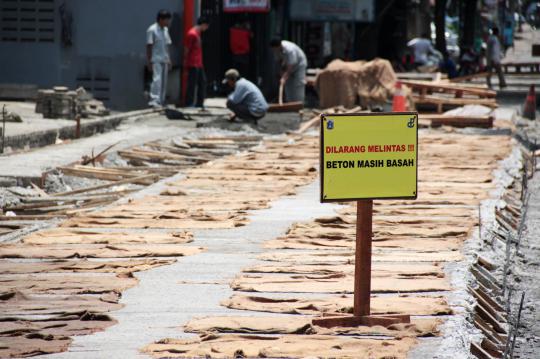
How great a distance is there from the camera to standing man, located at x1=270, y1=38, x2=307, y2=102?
89.7 feet

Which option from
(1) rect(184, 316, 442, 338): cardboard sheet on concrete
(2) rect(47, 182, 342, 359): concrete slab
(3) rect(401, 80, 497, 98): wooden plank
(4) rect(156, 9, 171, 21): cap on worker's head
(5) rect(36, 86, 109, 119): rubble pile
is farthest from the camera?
(3) rect(401, 80, 497, 98): wooden plank

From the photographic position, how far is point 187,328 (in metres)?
7.74

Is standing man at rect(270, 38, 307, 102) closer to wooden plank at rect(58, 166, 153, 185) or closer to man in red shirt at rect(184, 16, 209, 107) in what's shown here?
man in red shirt at rect(184, 16, 209, 107)

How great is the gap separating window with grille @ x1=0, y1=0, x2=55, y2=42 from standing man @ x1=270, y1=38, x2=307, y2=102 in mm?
4290

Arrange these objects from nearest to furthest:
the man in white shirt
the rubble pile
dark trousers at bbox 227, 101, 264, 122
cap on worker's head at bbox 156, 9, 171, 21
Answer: the rubble pile < dark trousers at bbox 227, 101, 264, 122 < cap on worker's head at bbox 156, 9, 171, 21 < the man in white shirt

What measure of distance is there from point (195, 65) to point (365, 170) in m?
18.8

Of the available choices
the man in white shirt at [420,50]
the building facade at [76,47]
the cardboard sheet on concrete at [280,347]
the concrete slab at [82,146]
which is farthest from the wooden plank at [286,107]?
the cardboard sheet on concrete at [280,347]

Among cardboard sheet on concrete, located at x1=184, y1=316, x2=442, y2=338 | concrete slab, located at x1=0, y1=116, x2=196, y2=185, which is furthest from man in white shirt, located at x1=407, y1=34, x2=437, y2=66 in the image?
cardboard sheet on concrete, located at x1=184, y1=316, x2=442, y2=338

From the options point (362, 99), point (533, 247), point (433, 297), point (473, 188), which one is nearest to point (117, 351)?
point (433, 297)

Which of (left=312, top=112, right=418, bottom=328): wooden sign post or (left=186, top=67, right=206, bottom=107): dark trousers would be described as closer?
(left=312, top=112, right=418, bottom=328): wooden sign post

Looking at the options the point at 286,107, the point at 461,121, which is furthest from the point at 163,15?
the point at 461,121

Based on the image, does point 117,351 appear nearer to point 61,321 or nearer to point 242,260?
point 61,321

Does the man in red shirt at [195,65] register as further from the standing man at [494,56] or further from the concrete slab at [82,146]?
the standing man at [494,56]

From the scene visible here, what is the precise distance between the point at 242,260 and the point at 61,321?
2556 mm
